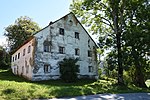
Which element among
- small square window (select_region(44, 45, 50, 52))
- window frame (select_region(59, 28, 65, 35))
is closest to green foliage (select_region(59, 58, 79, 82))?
small square window (select_region(44, 45, 50, 52))

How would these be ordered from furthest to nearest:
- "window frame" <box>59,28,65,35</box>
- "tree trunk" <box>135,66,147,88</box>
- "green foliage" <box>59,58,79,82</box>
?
"window frame" <box>59,28,65,35</box>, "tree trunk" <box>135,66,147,88</box>, "green foliage" <box>59,58,79,82</box>

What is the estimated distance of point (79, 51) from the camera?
35.8 meters

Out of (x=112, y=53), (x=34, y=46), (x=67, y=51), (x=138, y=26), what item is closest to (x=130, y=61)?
(x=112, y=53)

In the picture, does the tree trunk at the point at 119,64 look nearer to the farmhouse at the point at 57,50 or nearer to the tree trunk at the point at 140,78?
the tree trunk at the point at 140,78

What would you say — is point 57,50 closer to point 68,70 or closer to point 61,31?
point 61,31

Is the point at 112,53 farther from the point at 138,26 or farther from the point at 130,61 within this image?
the point at 138,26

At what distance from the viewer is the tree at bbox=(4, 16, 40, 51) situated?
59000mm

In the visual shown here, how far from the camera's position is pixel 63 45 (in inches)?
1323

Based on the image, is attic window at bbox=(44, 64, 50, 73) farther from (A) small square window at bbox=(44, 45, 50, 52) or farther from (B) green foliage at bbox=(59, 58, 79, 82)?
(A) small square window at bbox=(44, 45, 50, 52)

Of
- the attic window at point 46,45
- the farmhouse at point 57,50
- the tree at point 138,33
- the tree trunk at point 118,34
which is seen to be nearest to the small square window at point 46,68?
the farmhouse at point 57,50

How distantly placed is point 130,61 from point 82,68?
857 cm

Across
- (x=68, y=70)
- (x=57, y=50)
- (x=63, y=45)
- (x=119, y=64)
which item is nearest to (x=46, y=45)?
(x=57, y=50)

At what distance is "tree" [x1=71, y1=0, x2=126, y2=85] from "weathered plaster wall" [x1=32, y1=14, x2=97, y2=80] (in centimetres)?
228

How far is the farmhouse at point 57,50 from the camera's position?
30.4 meters
